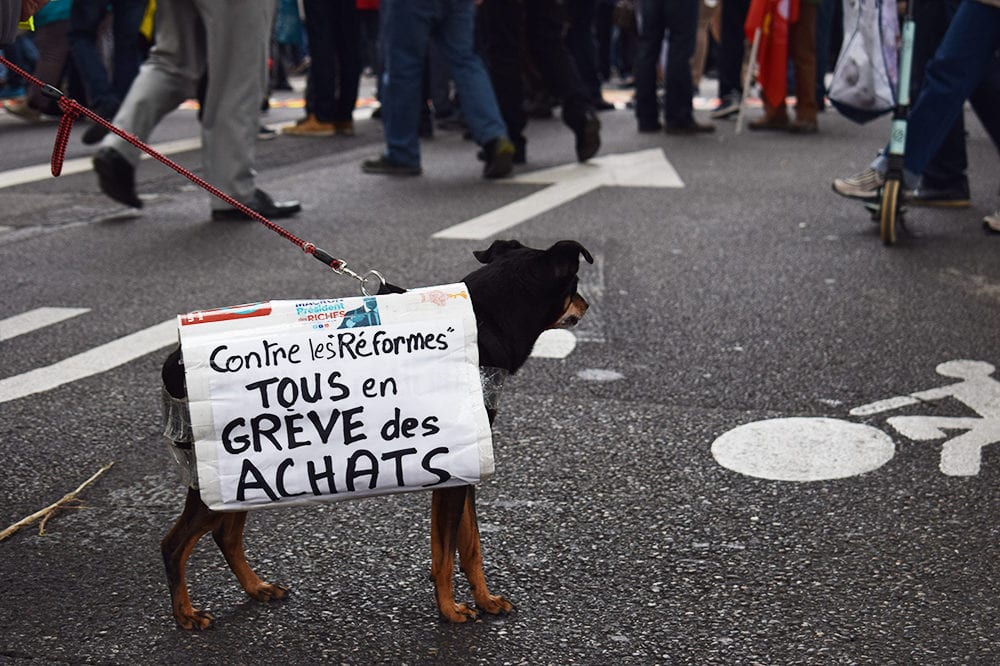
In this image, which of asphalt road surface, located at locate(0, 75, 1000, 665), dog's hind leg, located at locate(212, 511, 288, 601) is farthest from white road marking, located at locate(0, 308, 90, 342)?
dog's hind leg, located at locate(212, 511, 288, 601)

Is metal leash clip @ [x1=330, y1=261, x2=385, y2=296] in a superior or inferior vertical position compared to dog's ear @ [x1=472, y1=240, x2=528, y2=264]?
inferior

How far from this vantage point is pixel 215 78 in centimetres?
684

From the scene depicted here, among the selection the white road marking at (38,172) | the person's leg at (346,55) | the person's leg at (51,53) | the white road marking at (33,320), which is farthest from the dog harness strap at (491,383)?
the person's leg at (51,53)

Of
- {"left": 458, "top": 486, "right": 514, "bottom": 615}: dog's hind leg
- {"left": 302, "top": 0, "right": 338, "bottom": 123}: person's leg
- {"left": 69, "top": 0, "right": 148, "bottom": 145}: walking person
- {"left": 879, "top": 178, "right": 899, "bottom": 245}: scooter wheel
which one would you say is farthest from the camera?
{"left": 69, "top": 0, "right": 148, "bottom": 145}: walking person

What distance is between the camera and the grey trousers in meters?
6.71

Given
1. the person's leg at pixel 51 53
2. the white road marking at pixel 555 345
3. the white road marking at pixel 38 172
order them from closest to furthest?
the white road marking at pixel 555 345 → the white road marking at pixel 38 172 → the person's leg at pixel 51 53

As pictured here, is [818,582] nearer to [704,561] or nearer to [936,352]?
[704,561]

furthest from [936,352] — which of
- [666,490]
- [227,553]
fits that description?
[227,553]

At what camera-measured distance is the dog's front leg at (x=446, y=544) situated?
2.56 metres

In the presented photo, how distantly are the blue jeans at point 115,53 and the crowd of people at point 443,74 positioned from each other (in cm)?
1

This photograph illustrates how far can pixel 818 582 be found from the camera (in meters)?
2.87

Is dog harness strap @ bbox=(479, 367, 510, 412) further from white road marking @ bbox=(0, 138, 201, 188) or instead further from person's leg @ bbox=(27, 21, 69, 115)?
person's leg @ bbox=(27, 21, 69, 115)

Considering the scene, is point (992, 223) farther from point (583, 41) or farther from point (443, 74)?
point (583, 41)

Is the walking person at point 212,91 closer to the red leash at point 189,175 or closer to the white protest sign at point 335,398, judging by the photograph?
the red leash at point 189,175
